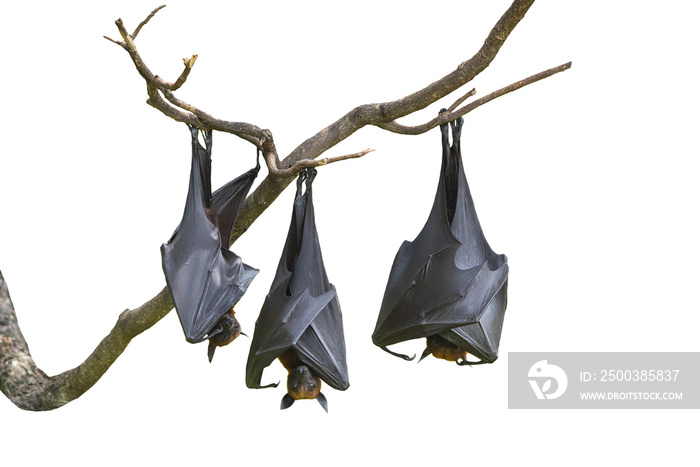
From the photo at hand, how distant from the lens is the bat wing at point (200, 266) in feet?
18.5

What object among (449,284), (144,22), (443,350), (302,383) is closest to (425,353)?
(443,350)

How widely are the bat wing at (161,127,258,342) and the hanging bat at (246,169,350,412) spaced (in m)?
0.25

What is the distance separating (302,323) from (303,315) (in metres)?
0.06

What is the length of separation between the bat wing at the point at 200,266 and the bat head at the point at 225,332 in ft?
0.77

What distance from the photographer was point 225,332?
5953mm

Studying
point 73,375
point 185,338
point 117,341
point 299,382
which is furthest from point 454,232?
point 73,375

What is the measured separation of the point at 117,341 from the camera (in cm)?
674

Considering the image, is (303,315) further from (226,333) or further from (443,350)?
(443,350)

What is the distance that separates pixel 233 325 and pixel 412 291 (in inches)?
42.6

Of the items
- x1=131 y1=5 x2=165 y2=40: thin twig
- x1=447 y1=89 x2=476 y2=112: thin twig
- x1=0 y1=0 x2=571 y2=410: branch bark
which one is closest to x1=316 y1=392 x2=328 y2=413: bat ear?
x1=0 y1=0 x2=571 y2=410: branch bark

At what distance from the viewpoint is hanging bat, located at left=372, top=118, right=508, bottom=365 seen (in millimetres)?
5750

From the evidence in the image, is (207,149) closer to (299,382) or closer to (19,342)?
(299,382)

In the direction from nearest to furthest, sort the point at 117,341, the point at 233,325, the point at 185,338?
the point at 185,338
the point at 233,325
the point at 117,341

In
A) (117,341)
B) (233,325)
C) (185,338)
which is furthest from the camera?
(117,341)
